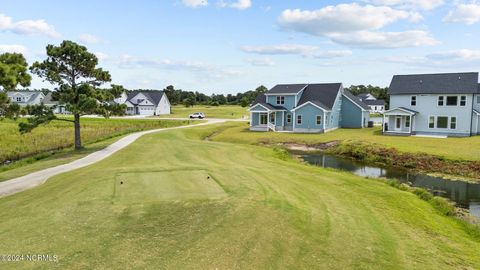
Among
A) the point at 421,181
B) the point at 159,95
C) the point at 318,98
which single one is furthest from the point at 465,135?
the point at 159,95

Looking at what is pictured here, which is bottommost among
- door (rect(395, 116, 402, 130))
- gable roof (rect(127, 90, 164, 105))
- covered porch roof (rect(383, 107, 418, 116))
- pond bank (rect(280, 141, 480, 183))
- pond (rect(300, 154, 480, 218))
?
pond (rect(300, 154, 480, 218))

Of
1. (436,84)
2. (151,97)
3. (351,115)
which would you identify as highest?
(436,84)

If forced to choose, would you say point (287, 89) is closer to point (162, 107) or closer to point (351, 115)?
point (351, 115)

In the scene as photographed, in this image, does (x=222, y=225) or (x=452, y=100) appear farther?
(x=452, y=100)

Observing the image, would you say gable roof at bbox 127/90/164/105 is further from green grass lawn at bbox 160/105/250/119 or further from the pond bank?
the pond bank

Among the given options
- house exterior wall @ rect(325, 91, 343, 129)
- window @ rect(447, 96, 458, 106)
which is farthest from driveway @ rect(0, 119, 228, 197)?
window @ rect(447, 96, 458, 106)

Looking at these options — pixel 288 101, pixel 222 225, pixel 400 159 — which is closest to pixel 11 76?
pixel 222 225
